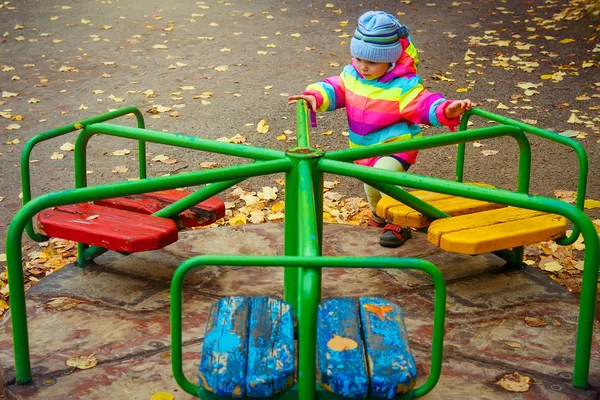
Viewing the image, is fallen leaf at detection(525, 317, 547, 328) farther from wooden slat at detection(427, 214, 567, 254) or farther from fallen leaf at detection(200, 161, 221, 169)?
fallen leaf at detection(200, 161, 221, 169)

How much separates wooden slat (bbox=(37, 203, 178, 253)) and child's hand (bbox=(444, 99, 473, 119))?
1.35 metres

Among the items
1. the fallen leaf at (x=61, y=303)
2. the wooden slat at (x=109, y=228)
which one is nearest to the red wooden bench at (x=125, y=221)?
the wooden slat at (x=109, y=228)

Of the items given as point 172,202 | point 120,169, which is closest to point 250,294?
point 172,202

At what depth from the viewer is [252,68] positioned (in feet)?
27.2

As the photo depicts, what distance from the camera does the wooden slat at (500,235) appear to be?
10.3ft

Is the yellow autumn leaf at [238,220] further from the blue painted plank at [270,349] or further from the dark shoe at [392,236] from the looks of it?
the blue painted plank at [270,349]

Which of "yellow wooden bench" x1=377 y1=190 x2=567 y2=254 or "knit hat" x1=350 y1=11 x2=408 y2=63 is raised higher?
"knit hat" x1=350 y1=11 x2=408 y2=63

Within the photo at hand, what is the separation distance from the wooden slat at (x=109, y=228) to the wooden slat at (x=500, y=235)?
111 centimetres

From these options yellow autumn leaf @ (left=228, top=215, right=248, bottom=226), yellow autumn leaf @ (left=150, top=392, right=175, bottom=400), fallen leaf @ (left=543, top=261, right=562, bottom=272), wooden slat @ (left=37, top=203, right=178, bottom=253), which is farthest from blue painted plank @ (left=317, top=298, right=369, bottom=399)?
Answer: yellow autumn leaf @ (left=228, top=215, right=248, bottom=226)

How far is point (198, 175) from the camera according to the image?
8.71 feet

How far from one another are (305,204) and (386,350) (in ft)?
2.00

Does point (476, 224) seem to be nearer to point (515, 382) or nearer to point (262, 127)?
point (515, 382)

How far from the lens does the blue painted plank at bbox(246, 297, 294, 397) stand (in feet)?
6.70

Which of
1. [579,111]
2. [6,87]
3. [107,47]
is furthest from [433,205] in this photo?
[107,47]
